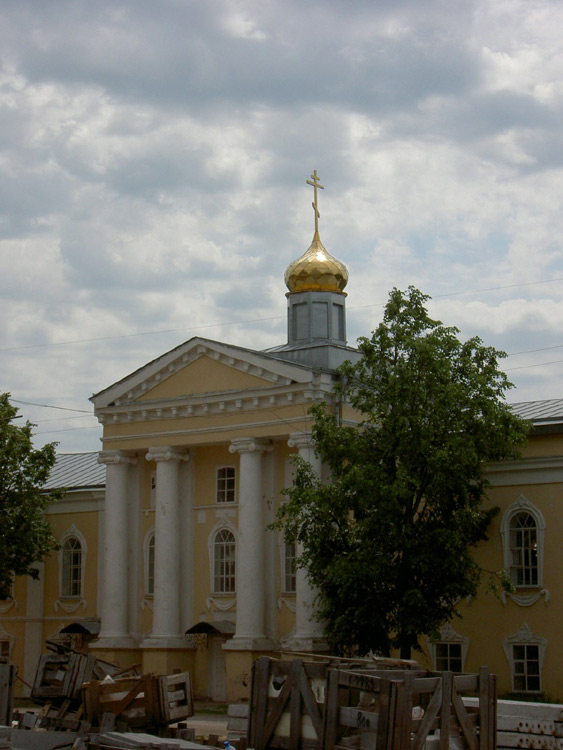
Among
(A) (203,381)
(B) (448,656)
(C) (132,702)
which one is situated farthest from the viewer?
(A) (203,381)

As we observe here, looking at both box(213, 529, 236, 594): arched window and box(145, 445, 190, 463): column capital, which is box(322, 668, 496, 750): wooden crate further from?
box(145, 445, 190, 463): column capital

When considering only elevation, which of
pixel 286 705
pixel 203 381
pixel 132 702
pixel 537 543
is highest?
pixel 203 381

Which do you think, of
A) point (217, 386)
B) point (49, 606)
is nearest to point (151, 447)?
point (217, 386)

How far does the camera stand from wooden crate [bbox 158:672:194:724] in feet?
59.1

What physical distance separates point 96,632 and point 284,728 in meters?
22.5

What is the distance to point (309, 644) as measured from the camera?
28.3 meters

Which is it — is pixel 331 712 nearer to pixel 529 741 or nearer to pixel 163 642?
pixel 529 741

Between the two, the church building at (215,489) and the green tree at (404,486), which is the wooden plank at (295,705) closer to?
the green tree at (404,486)

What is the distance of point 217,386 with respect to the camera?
3125cm

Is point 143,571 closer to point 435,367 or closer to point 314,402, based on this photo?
point 314,402

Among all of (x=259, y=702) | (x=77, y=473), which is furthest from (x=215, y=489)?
(x=259, y=702)

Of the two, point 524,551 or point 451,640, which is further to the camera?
point 451,640

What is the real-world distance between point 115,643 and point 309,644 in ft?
21.4

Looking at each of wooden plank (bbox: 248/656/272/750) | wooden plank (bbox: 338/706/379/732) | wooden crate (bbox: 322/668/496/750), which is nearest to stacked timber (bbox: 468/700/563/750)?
wooden crate (bbox: 322/668/496/750)
